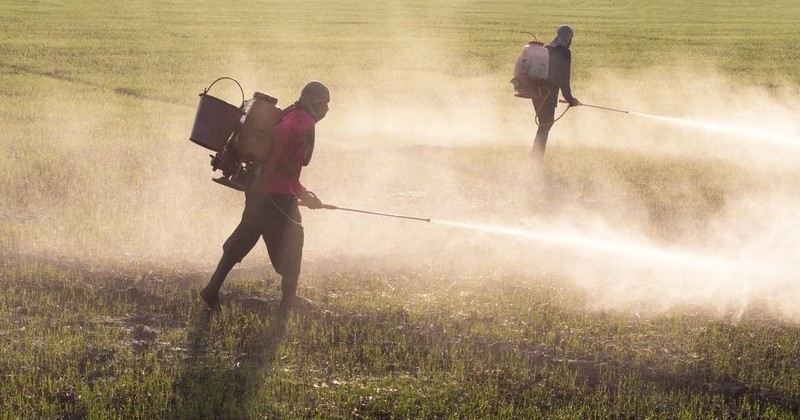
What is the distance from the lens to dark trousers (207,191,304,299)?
895 cm

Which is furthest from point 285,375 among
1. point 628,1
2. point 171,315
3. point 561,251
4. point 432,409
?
point 628,1

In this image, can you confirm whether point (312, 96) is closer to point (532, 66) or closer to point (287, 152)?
point (287, 152)

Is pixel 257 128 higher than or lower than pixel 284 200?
higher

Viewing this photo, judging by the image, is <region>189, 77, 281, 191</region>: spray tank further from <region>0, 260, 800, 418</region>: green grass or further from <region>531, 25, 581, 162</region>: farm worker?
<region>531, 25, 581, 162</region>: farm worker

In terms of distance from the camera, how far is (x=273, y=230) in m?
9.08

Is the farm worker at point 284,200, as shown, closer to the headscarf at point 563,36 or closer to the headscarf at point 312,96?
the headscarf at point 312,96

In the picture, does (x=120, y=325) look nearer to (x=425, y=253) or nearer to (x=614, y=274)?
(x=425, y=253)

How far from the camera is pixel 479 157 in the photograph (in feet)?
60.2

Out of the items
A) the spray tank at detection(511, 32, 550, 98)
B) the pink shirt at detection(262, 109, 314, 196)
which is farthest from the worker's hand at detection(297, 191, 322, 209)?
the spray tank at detection(511, 32, 550, 98)

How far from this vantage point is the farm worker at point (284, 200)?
28.7 feet

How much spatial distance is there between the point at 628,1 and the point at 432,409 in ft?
232

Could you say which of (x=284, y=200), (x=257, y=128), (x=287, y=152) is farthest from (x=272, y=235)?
(x=257, y=128)

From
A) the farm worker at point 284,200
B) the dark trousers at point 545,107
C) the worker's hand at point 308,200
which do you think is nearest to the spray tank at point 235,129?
the farm worker at point 284,200

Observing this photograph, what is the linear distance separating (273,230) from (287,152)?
78 centimetres
